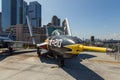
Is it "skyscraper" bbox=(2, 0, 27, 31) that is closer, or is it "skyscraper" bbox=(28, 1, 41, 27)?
"skyscraper" bbox=(2, 0, 27, 31)

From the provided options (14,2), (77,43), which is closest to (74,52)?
(77,43)

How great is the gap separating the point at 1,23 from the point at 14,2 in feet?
86.7

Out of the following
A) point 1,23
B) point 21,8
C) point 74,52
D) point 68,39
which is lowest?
point 74,52

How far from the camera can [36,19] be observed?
589 feet

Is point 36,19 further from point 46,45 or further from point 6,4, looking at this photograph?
point 46,45

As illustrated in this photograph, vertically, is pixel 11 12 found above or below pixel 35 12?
below

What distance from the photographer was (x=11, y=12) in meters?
167

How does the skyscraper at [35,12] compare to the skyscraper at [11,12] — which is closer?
the skyscraper at [11,12]

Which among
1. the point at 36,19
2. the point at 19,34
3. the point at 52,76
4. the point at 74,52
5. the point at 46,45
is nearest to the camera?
the point at 74,52

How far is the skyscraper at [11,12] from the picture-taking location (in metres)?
167

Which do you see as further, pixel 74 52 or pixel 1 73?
pixel 1 73

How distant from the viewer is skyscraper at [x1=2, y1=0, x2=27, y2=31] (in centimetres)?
16700

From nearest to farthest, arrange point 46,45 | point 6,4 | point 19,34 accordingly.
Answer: point 46,45 < point 19,34 < point 6,4

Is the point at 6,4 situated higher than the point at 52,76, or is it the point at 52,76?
the point at 6,4
